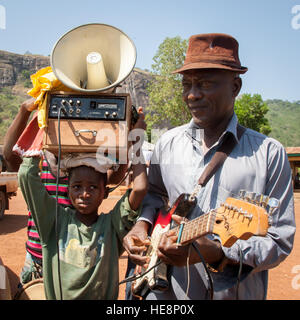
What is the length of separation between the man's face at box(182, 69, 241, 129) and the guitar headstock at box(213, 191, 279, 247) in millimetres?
611

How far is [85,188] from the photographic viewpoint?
2.29 meters

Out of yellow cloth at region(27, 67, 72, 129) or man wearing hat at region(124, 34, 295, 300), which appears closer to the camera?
man wearing hat at region(124, 34, 295, 300)

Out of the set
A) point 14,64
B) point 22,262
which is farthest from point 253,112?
point 14,64

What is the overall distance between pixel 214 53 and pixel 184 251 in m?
1.15

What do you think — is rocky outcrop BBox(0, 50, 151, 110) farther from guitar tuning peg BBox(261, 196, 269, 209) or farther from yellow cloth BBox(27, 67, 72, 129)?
guitar tuning peg BBox(261, 196, 269, 209)

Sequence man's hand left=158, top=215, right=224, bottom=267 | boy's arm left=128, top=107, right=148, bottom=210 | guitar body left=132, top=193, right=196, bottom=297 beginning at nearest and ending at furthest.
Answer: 1. man's hand left=158, top=215, right=224, bottom=267
2. guitar body left=132, top=193, right=196, bottom=297
3. boy's arm left=128, top=107, right=148, bottom=210

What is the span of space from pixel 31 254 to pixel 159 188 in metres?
1.15

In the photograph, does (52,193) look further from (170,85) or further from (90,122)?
(170,85)

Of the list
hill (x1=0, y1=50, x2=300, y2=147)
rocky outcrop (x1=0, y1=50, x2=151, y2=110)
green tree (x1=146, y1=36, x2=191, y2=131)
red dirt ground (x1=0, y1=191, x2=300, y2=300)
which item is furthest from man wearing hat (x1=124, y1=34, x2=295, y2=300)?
rocky outcrop (x1=0, y1=50, x2=151, y2=110)

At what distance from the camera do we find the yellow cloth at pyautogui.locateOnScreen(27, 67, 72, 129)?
2.06 metres

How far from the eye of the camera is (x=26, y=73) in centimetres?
7838

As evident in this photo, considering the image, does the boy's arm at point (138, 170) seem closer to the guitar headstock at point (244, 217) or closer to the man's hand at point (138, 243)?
the man's hand at point (138, 243)

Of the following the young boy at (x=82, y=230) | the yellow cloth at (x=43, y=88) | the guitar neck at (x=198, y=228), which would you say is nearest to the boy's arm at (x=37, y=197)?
the young boy at (x=82, y=230)

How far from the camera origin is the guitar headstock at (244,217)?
1433 mm
